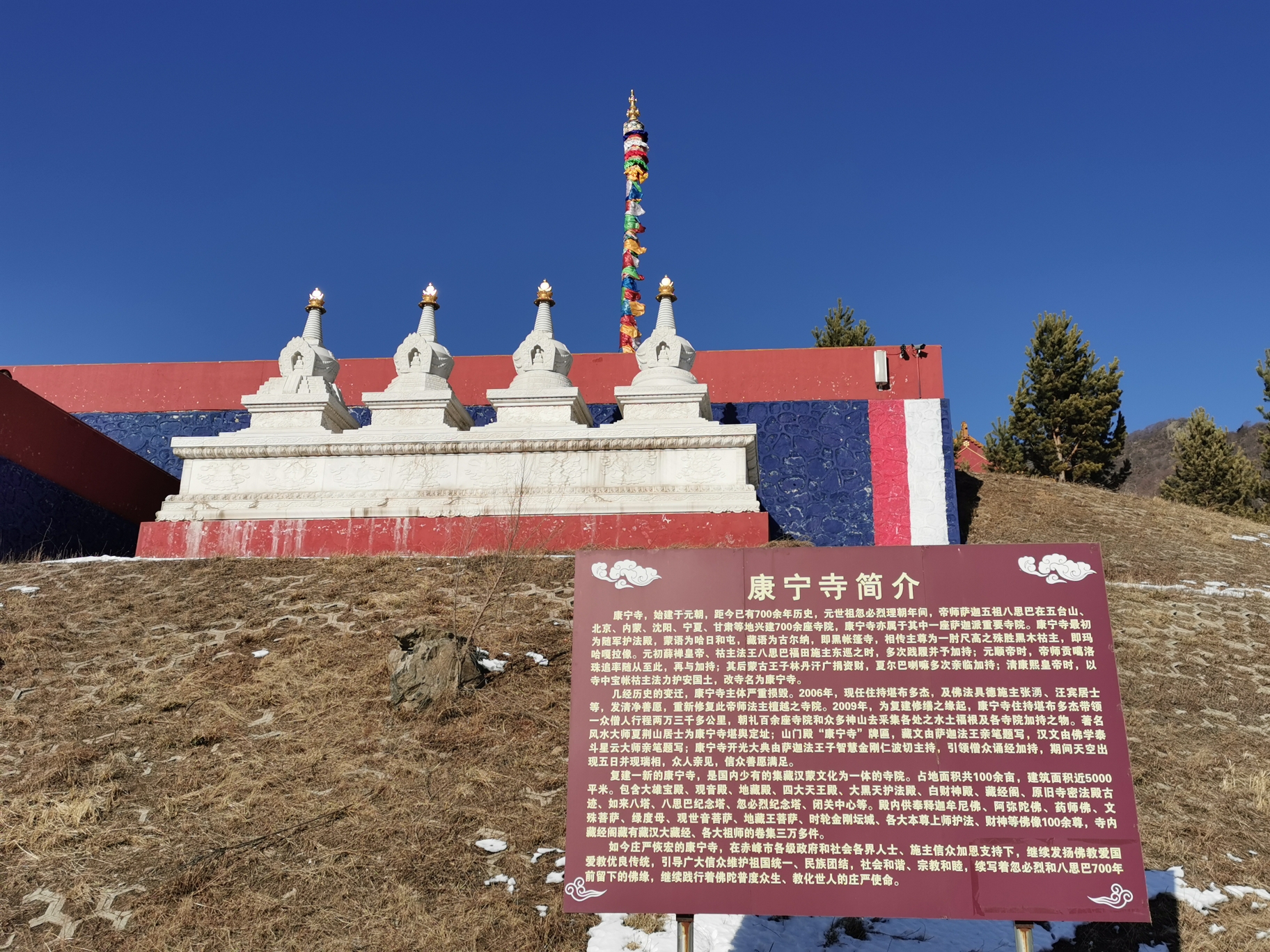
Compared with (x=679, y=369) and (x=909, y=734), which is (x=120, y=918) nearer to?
(x=909, y=734)

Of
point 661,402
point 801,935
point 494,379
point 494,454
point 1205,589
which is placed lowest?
point 801,935

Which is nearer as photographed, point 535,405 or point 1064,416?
point 535,405

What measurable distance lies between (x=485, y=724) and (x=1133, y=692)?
5612 millimetres

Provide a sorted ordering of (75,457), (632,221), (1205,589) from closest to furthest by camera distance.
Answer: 1. (1205,589)
2. (75,457)
3. (632,221)

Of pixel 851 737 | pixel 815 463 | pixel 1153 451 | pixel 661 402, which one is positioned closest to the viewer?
pixel 851 737

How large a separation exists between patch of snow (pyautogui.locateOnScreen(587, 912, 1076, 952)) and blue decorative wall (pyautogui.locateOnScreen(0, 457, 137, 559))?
1033 centimetres

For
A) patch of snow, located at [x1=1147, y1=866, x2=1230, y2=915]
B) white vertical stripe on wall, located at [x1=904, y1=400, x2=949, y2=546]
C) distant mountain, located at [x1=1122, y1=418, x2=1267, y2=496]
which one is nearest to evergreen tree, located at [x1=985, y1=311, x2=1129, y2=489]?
white vertical stripe on wall, located at [x1=904, y1=400, x2=949, y2=546]

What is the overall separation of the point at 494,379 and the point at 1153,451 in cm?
6773

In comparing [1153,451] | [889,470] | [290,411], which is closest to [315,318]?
[290,411]

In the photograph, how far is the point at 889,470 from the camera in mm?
15711

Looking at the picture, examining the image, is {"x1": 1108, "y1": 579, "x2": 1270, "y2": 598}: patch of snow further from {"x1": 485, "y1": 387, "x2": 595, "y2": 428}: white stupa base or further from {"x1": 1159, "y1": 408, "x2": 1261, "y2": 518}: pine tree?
{"x1": 1159, "y1": 408, "x2": 1261, "y2": 518}: pine tree

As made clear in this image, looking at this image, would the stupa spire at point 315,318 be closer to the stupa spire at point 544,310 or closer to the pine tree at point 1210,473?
the stupa spire at point 544,310

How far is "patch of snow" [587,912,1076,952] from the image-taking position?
514cm

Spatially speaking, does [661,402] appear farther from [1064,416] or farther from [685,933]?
[1064,416]
